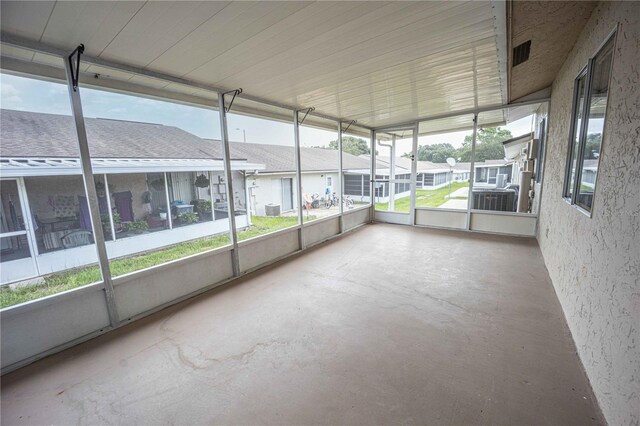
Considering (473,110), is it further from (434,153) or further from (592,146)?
(592,146)

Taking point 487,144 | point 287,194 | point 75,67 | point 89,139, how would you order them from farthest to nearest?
1. point 287,194
2. point 487,144
3. point 89,139
4. point 75,67

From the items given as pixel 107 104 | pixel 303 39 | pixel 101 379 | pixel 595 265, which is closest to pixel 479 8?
pixel 303 39

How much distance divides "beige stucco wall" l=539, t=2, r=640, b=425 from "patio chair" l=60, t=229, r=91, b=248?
4774mm

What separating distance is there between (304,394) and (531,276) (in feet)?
11.3

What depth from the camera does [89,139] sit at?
3451mm

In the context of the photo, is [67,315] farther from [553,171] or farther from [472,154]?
[472,154]

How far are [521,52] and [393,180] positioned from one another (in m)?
4.00

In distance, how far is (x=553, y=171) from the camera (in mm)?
3805

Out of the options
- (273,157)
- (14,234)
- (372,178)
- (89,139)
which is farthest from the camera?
(273,157)

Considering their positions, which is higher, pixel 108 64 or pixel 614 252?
pixel 108 64

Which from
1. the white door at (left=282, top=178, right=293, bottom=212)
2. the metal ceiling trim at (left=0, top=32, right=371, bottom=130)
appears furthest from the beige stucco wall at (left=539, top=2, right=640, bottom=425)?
the white door at (left=282, top=178, right=293, bottom=212)

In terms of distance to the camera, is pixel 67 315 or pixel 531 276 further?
pixel 531 276

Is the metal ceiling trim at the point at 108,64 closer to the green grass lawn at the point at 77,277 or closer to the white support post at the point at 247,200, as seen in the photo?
the green grass lawn at the point at 77,277

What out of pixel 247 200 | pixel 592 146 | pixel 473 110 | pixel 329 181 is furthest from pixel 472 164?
pixel 247 200
